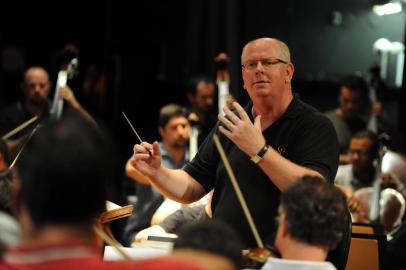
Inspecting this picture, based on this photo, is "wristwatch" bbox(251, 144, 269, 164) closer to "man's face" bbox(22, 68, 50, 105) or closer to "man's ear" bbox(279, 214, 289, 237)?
"man's ear" bbox(279, 214, 289, 237)

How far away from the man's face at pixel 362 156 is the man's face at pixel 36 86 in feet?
7.64

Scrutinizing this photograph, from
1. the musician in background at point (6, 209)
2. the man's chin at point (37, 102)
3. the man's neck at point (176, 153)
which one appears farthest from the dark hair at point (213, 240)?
the man's chin at point (37, 102)

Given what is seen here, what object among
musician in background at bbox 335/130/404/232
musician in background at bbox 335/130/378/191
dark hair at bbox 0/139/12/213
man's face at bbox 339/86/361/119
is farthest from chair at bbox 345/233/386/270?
man's face at bbox 339/86/361/119

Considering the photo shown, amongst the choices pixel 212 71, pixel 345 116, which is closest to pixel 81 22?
pixel 212 71

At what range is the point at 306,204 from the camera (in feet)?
7.70

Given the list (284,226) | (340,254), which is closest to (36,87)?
(340,254)

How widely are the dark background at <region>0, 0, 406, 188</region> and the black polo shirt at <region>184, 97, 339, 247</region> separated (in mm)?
3487

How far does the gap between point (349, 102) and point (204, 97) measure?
1163mm

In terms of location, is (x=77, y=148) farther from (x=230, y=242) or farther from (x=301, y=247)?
(x=301, y=247)

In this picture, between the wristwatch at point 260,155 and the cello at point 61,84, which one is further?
the cello at point 61,84

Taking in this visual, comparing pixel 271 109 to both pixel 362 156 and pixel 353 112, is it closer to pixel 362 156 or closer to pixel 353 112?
pixel 362 156

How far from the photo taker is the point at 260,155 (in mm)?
2900

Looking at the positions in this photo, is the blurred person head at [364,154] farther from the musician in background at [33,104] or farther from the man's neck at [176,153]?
the musician in background at [33,104]

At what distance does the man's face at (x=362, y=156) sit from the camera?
17.9 feet
